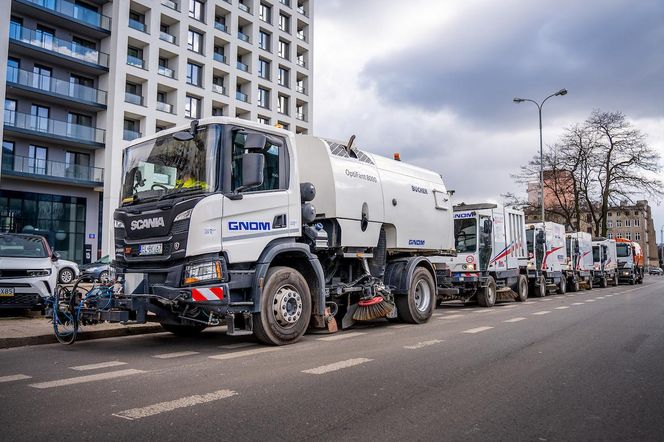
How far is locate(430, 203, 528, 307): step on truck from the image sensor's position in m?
16.6

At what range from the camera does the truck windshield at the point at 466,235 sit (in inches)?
664

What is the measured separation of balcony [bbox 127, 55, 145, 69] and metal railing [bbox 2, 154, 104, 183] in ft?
23.1

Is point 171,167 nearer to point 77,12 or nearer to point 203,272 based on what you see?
point 203,272

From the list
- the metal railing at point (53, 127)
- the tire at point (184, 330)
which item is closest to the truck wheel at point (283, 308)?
the tire at point (184, 330)

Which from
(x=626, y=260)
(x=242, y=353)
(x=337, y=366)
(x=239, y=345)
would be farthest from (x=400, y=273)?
(x=626, y=260)

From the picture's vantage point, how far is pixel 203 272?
696 cm

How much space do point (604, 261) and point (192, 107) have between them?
29002mm

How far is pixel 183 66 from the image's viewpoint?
37.6 metres

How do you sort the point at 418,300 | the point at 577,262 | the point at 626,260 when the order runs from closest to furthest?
the point at 418,300
the point at 577,262
the point at 626,260

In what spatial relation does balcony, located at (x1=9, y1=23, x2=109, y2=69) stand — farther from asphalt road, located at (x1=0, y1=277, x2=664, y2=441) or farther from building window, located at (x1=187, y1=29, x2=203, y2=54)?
asphalt road, located at (x1=0, y1=277, x2=664, y2=441)

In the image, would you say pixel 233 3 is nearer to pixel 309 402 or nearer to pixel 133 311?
pixel 133 311

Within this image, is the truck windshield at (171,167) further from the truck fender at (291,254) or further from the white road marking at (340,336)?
the white road marking at (340,336)

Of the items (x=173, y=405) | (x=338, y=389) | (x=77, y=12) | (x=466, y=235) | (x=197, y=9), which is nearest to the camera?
(x=173, y=405)

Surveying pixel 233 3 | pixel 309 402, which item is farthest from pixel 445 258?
pixel 233 3
